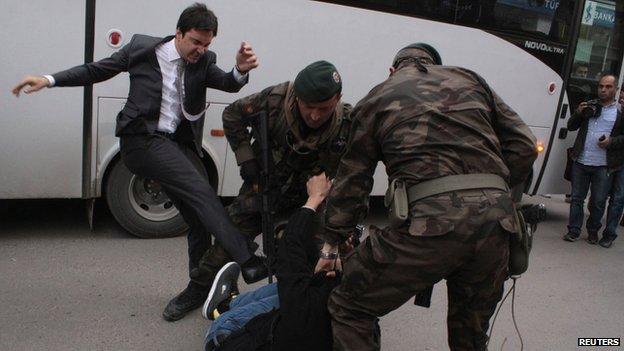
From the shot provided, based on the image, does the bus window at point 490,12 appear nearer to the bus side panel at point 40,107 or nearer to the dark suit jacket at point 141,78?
the dark suit jacket at point 141,78

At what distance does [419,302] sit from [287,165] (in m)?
1.06

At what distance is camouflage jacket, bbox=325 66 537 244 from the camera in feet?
6.28

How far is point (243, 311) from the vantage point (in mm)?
2354

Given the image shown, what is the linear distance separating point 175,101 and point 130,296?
51.6 inches

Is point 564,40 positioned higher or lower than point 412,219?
higher

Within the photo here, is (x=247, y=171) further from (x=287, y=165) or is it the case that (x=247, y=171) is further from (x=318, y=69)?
(x=318, y=69)

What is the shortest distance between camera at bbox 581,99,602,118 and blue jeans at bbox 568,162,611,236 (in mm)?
521

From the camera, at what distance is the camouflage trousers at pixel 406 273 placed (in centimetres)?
188

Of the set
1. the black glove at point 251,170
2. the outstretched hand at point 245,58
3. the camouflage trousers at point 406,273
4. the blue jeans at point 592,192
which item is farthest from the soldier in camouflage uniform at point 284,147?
the blue jeans at point 592,192

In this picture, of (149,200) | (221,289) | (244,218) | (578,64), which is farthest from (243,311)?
(578,64)

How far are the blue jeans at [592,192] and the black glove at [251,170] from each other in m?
4.16

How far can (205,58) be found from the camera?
10.2ft

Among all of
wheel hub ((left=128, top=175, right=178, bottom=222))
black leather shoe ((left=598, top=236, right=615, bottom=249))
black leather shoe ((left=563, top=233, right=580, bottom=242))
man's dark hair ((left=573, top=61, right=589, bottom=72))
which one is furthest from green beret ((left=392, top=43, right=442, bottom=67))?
black leather shoe ((left=598, top=236, right=615, bottom=249))

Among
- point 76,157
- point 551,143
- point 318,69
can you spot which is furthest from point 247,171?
point 551,143
